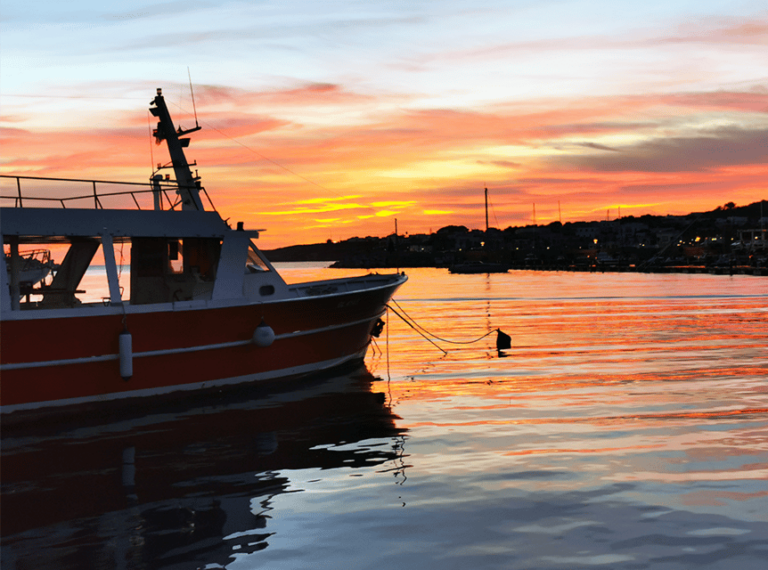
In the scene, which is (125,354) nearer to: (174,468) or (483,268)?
(174,468)

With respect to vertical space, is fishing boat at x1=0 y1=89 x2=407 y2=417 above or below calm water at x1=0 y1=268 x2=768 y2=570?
above

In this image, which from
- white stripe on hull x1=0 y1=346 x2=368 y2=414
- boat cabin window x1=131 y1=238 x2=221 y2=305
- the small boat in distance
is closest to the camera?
white stripe on hull x1=0 y1=346 x2=368 y2=414

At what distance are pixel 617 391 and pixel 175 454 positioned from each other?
26.6 ft

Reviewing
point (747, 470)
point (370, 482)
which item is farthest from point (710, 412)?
point (370, 482)

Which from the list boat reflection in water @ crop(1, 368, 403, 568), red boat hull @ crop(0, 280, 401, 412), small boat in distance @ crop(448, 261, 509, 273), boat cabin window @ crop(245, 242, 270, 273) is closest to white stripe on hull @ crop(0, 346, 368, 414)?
red boat hull @ crop(0, 280, 401, 412)

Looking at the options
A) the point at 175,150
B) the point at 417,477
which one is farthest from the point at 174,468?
the point at 175,150

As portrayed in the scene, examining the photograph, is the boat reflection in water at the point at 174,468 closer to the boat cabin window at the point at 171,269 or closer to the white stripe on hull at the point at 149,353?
the white stripe on hull at the point at 149,353

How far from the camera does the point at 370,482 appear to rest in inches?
315

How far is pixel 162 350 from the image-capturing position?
12.2 m

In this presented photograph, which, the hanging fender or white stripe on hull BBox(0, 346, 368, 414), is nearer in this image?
white stripe on hull BBox(0, 346, 368, 414)

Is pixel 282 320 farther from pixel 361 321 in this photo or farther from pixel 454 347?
pixel 454 347

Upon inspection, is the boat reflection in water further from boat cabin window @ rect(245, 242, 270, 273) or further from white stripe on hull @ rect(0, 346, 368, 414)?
boat cabin window @ rect(245, 242, 270, 273)

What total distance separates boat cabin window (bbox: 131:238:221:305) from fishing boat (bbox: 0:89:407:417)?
2 centimetres

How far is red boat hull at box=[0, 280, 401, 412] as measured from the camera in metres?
11.0
